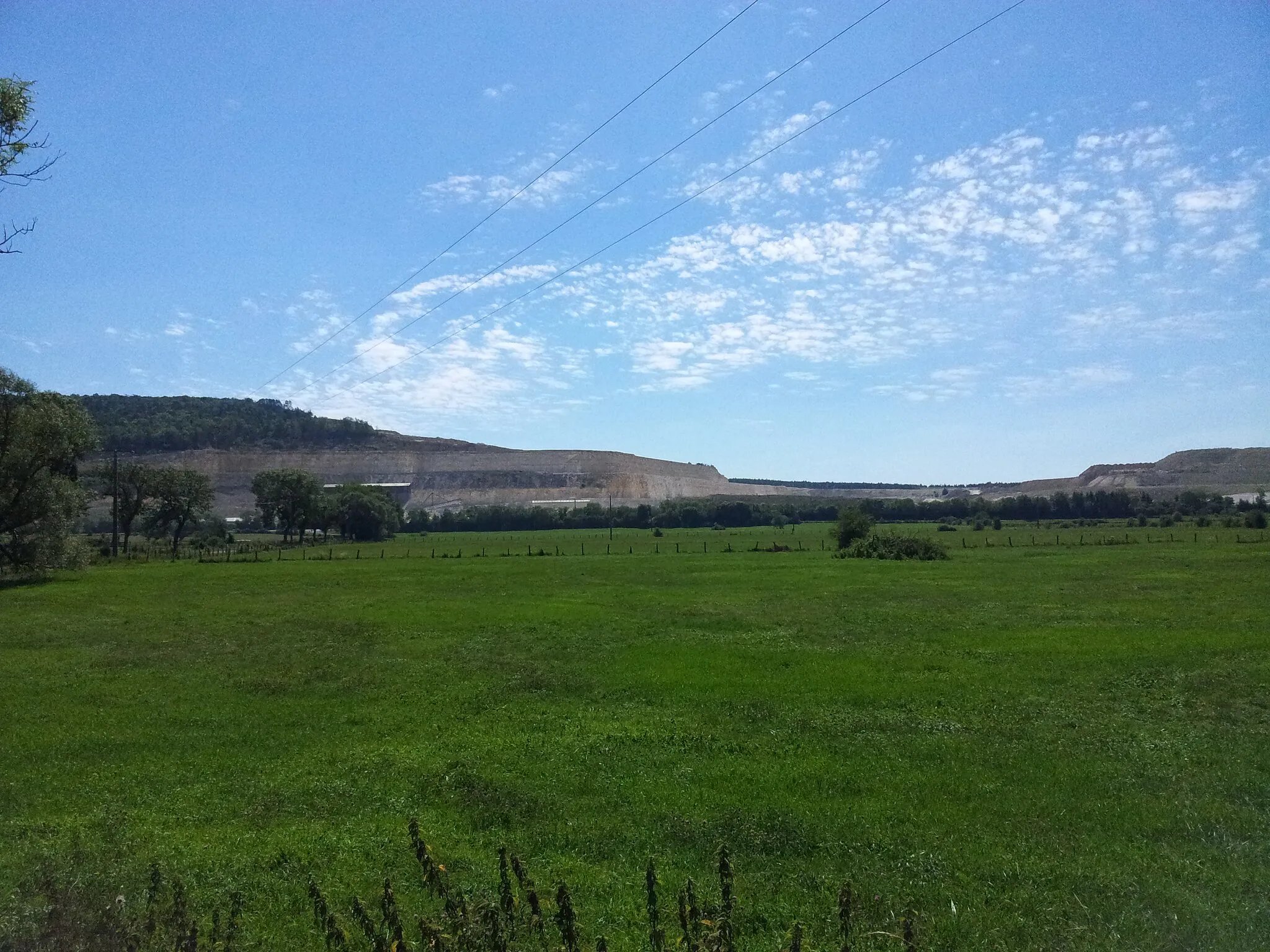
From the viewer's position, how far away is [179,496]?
84250 millimetres

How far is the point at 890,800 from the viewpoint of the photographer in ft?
33.9

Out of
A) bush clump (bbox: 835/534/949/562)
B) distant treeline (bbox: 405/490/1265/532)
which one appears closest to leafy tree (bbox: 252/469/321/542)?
distant treeline (bbox: 405/490/1265/532)

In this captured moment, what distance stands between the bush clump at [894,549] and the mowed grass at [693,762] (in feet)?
99.7

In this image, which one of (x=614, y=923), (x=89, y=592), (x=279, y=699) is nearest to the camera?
(x=614, y=923)

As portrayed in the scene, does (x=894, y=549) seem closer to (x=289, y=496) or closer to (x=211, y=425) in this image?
(x=289, y=496)

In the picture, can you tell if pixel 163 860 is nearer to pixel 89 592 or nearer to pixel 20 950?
pixel 20 950

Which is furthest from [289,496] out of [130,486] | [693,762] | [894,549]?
[693,762]

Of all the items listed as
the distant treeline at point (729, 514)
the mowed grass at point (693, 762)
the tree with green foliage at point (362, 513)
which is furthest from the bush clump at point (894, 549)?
the distant treeline at point (729, 514)

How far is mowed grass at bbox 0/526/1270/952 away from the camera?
7910 mm

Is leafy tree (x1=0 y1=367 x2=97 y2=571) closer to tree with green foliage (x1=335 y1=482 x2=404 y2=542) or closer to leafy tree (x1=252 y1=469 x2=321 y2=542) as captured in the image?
leafy tree (x1=252 y1=469 x2=321 y2=542)

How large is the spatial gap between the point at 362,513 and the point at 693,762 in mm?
104383

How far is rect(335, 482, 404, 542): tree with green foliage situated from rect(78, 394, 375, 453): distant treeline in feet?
172

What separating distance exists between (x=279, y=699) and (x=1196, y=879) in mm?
15790

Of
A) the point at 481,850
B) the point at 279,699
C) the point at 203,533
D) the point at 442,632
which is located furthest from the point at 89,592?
the point at 203,533
